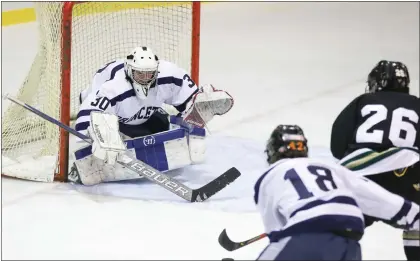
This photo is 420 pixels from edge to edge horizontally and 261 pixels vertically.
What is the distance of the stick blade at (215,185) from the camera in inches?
149

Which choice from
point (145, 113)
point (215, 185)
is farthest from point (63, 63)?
point (215, 185)

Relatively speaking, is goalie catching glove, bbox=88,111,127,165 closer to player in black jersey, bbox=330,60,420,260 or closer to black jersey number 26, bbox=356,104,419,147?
player in black jersey, bbox=330,60,420,260

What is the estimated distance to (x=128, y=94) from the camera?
3.97 meters

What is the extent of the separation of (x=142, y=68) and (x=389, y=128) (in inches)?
50.2

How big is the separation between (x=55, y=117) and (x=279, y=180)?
1789 mm

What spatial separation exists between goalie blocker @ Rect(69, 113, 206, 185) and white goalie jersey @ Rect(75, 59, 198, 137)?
0.11m

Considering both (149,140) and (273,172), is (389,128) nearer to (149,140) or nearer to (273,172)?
(273,172)

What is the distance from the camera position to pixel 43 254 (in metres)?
3.27

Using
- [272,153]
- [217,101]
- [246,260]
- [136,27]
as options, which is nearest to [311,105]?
[136,27]

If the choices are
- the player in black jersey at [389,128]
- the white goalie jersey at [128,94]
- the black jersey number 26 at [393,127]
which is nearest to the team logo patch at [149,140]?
the white goalie jersey at [128,94]

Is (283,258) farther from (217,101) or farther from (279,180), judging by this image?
(217,101)

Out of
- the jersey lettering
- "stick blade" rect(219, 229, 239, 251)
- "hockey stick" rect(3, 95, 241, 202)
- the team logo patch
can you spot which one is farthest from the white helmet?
the jersey lettering

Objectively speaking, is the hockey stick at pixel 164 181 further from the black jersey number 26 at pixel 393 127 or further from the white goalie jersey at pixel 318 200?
the white goalie jersey at pixel 318 200

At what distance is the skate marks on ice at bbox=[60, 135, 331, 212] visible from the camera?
3.82 m
